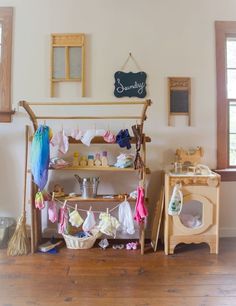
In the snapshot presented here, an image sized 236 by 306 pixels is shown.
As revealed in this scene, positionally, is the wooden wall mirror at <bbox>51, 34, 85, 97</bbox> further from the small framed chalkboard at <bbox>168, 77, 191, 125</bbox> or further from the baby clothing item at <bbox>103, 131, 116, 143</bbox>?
the small framed chalkboard at <bbox>168, 77, 191, 125</bbox>

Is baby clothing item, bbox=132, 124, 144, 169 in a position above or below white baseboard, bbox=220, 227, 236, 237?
above

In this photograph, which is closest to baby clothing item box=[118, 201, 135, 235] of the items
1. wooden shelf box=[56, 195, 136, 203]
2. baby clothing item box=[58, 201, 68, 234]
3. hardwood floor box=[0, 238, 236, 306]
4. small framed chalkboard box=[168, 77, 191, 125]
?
wooden shelf box=[56, 195, 136, 203]

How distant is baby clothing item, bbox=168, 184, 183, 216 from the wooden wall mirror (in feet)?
4.15

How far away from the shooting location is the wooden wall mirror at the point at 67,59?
2.81 m

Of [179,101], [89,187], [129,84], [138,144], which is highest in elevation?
[129,84]

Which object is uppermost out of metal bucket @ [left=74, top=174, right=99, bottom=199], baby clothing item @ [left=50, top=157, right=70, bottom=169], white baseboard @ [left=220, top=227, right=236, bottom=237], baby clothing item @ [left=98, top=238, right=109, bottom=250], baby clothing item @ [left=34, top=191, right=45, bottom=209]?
baby clothing item @ [left=50, top=157, right=70, bottom=169]

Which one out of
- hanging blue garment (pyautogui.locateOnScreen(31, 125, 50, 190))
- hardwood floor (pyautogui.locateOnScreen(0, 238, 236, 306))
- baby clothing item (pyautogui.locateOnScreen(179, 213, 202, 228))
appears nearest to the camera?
hardwood floor (pyautogui.locateOnScreen(0, 238, 236, 306))

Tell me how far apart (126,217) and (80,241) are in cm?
46

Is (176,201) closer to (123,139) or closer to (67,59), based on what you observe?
(123,139)

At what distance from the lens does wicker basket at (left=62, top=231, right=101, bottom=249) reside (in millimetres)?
2604

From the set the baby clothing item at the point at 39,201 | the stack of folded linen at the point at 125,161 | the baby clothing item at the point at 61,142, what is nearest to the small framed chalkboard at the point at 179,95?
the stack of folded linen at the point at 125,161

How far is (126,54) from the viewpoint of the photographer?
2855mm

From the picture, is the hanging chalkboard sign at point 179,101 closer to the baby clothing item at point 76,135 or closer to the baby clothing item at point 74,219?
the baby clothing item at point 76,135

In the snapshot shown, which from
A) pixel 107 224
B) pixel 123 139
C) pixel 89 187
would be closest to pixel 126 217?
pixel 107 224
